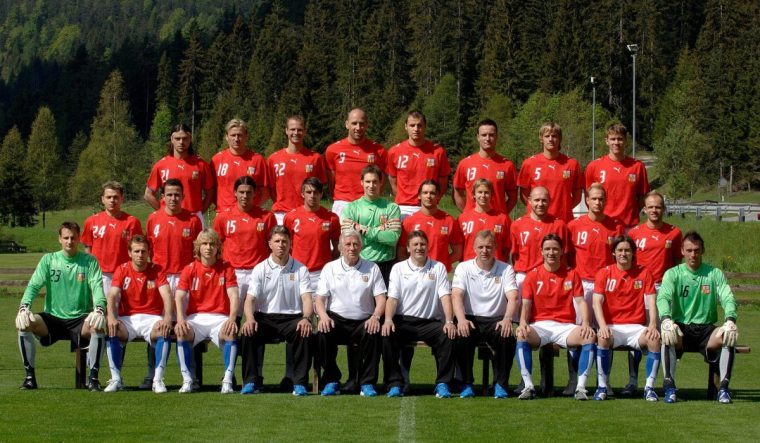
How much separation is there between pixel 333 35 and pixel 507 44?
2382 cm

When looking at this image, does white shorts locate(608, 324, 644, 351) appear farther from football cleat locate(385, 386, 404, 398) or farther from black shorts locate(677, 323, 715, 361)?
football cleat locate(385, 386, 404, 398)

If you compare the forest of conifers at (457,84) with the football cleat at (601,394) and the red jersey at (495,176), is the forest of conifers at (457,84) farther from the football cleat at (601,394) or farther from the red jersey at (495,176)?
the football cleat at (601,394)

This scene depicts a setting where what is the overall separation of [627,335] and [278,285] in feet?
12.2

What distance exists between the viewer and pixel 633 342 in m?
11.9

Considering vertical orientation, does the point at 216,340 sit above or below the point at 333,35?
below

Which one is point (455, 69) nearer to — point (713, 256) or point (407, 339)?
point (713, 256)

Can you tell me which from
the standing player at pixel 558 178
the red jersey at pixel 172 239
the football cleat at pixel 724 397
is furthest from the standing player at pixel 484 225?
the red jersey at pixel 172 239

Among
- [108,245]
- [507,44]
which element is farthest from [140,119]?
[108,245]

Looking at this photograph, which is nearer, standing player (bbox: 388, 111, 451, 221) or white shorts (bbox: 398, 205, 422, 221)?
white shorts (bbox: 398, 205, 422, 221)

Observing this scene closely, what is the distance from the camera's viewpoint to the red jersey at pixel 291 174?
45.1 ft

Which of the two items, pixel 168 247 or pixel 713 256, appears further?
pixel 713 256

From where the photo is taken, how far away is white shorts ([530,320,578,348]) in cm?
1186

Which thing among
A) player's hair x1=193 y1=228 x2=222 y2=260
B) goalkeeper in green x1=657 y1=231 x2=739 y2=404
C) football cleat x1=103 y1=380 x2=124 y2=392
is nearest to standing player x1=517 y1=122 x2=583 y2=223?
goalkeeper in green x1=657 y1=231 x2=739 y2=404

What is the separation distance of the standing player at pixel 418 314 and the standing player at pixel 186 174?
295cm
